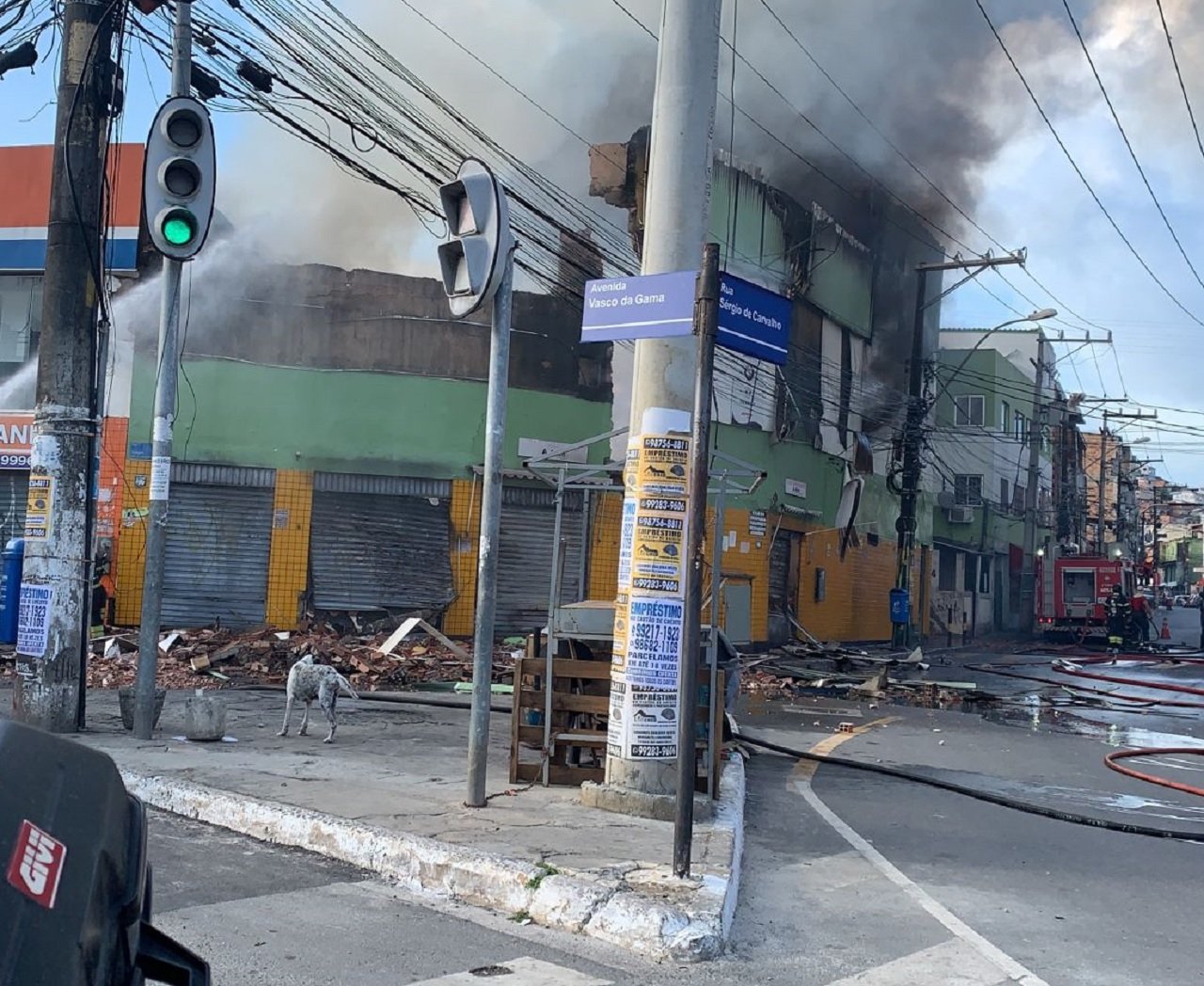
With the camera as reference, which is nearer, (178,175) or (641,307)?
(641,307)

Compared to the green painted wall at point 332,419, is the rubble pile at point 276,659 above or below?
below

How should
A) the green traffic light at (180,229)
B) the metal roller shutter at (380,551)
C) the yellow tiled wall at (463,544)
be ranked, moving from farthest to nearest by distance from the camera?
1. the yellow tiled wall at (463,544)
2. the metal roller shutter at (380,551)
3. the green traffic light at (180,229)

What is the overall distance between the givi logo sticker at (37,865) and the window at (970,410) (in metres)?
43.2

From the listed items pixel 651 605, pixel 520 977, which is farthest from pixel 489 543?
pixel 520 977

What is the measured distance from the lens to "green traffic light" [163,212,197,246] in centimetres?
858

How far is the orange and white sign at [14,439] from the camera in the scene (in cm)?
1780

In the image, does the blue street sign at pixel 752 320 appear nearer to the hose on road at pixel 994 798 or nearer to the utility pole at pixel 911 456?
the hose on road at pixel 994 798

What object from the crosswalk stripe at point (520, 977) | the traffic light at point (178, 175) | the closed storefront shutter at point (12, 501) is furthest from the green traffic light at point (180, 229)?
the closed storefront shutter at point (12, 501)

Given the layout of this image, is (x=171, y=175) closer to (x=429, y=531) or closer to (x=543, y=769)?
(x=543, y=769)

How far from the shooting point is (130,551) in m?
18.2

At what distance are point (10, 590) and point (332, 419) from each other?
21.8 feet

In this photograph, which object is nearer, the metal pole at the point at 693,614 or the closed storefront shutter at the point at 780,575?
the metal pole at the point at 693,614

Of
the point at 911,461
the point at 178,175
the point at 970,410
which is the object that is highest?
the point at 970,410

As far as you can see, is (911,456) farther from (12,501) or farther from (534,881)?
(534,881)
